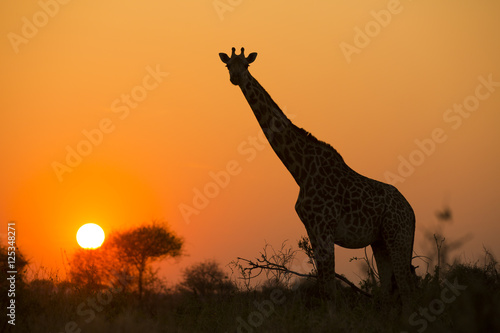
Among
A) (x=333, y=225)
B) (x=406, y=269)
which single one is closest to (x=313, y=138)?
(x=333, y=225)

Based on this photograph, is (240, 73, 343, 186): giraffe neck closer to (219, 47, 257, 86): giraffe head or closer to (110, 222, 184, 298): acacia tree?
(219, 47, 257, 86): giraffe head

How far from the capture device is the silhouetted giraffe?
34.8 feet

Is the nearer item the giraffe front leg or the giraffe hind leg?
the giraffe front leg

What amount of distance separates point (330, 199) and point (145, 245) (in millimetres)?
27041

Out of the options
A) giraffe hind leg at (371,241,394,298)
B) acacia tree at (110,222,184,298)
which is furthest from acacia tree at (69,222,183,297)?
giraffe hind leg at (371,241,394,298)

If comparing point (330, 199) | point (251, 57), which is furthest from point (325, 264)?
point (251, 57)

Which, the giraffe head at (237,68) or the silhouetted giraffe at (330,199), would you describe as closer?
the silhouetted giraffe at (330,199)

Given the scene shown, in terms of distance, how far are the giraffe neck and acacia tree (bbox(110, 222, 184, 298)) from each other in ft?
84.0

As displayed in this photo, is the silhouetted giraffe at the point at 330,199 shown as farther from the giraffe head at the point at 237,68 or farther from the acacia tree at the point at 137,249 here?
the acacia tree at the point at 137,249

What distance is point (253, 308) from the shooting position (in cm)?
1075

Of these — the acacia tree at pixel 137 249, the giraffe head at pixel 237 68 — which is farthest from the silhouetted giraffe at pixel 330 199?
the acacia tree at pixel 137 249

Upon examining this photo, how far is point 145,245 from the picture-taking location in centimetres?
3638

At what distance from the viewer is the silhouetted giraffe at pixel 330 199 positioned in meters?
10.6

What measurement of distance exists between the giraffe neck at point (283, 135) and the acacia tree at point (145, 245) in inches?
1008
